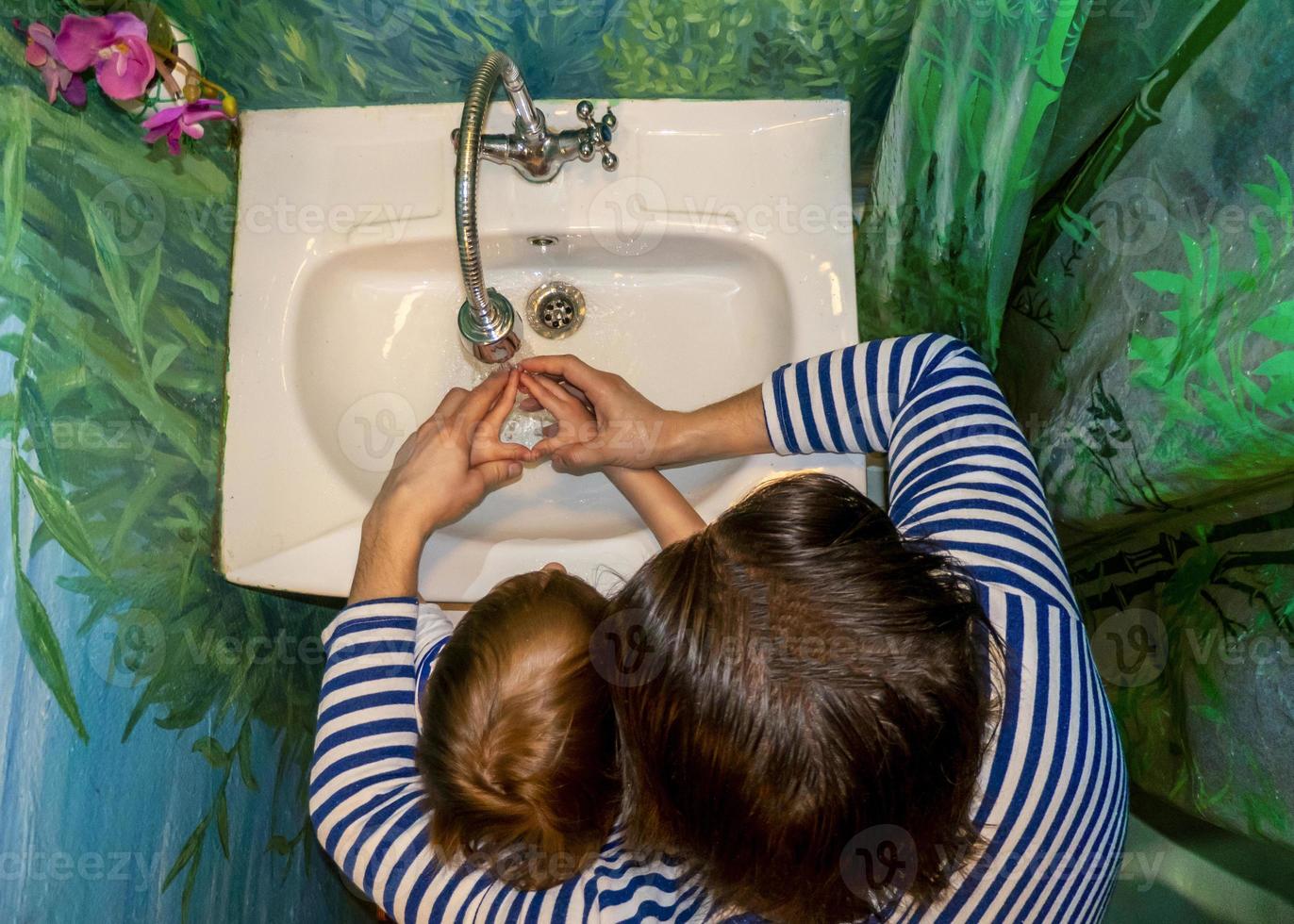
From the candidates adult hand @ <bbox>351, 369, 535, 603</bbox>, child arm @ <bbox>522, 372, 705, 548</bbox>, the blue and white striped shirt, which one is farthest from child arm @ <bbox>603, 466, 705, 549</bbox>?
the blue and white striped shirt

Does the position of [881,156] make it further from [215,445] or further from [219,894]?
[219,894]

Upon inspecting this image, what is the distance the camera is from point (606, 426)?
0.83 m

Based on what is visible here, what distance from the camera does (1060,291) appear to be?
737 millimetres

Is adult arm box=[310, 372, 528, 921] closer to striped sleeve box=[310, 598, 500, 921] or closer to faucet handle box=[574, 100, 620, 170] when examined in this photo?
striped sleeve box=[310, 598, 500, 921]

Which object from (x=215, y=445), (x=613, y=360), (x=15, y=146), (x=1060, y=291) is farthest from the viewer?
(x=613, y=360)

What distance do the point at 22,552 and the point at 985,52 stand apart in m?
0.74

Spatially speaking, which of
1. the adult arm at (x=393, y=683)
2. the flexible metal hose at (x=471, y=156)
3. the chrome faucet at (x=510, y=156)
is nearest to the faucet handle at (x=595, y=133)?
the chrome faucet at (x=510, y=156)

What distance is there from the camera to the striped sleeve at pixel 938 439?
572mm

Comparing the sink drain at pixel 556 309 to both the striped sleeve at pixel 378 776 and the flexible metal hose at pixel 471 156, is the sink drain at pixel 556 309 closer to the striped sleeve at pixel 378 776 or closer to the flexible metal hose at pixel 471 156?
the flexible metal hose at pixel 471 156

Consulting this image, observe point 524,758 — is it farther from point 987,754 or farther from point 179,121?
point 179,121

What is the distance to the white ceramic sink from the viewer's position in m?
0.84

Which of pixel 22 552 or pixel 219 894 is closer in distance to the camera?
pixel 22 552

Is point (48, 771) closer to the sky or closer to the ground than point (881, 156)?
closer to the ground

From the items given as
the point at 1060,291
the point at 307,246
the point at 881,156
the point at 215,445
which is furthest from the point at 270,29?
the point at 1060,291
